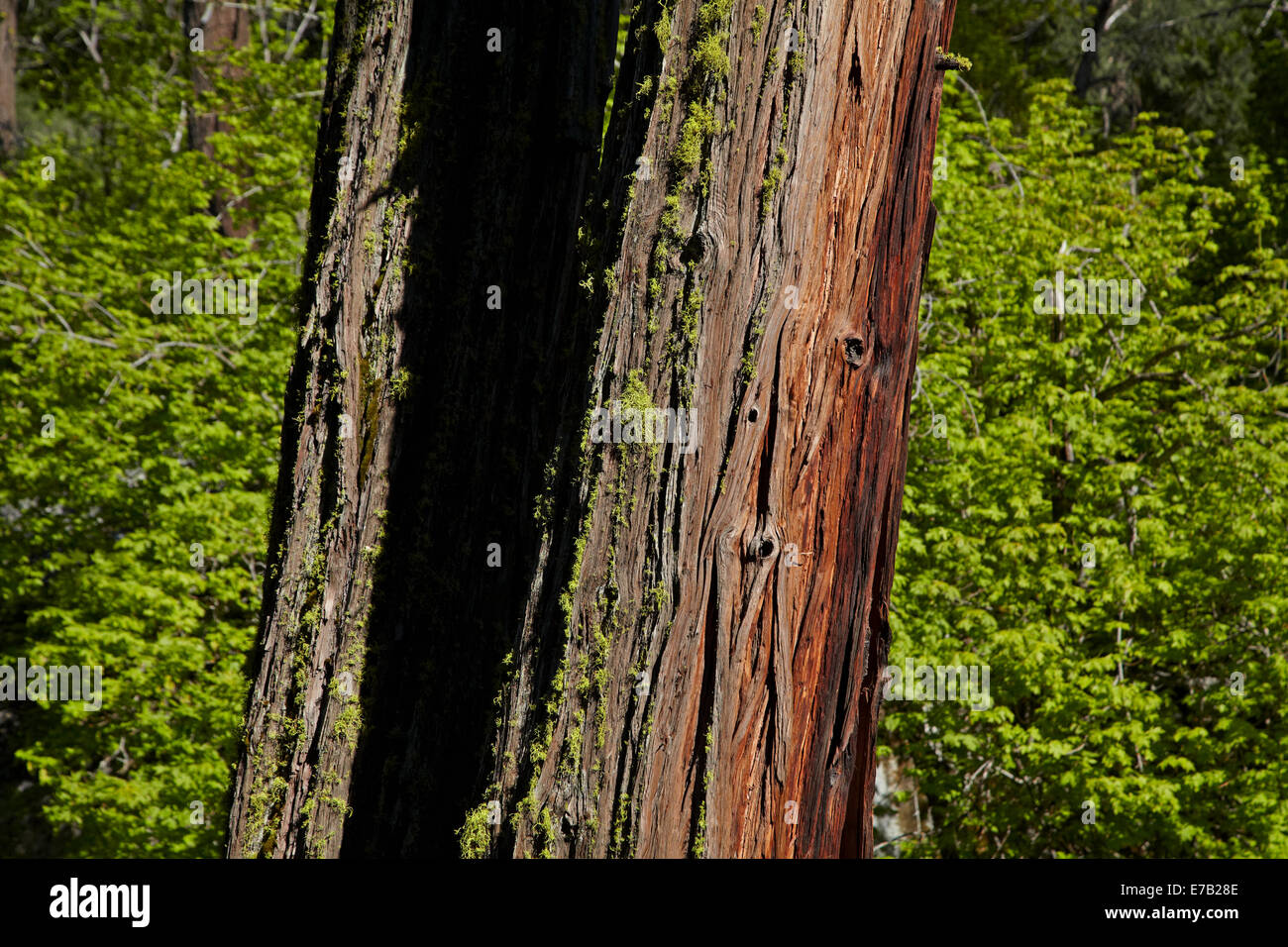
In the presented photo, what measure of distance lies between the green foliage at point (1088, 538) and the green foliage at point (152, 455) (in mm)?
5328

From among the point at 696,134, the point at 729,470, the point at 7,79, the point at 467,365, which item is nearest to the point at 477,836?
the point at 729,470

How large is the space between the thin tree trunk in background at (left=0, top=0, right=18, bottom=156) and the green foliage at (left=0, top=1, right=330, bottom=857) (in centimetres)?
700

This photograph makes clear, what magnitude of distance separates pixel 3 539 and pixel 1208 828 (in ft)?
33.5

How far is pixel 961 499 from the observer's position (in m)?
8.19

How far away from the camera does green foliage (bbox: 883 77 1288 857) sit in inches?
279

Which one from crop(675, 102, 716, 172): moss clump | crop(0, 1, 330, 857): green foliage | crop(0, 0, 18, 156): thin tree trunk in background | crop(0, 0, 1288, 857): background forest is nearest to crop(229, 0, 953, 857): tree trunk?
crop(675, 102, 716, 172): moss clump

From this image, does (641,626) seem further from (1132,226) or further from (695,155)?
(1132,226)

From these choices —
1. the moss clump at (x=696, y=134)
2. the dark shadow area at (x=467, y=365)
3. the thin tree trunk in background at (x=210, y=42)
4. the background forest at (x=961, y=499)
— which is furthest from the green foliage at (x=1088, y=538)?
the thin tree trunk in background at (x=210, y=42)

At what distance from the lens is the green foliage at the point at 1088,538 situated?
23.3 ft

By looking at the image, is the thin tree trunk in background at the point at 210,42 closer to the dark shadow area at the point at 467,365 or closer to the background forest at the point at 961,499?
the background forest at the point at 961,499

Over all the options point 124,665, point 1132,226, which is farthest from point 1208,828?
point 124,665

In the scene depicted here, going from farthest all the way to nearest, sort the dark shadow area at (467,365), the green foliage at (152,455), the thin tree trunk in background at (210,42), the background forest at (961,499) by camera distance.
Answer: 1. the thin tree trunk in background at (210,42)
2. the green foliage at (152,455)
3. the background forest at (961,499)
4. the dark shadow area at (467,365)

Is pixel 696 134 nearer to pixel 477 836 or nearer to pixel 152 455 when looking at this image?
pixel 477 836

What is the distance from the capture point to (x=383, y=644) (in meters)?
2.53
